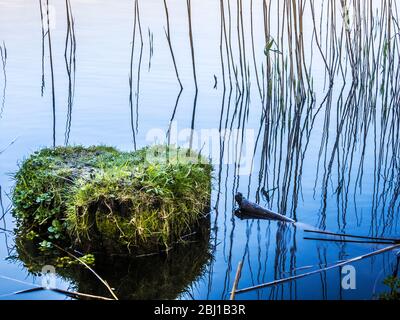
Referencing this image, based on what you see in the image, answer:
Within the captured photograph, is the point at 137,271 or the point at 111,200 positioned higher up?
the point at 111,200

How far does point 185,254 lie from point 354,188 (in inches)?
39.7

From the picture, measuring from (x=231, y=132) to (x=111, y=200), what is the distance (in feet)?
5.27

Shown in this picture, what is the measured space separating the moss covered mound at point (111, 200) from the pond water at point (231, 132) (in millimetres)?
84

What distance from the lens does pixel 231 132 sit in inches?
148

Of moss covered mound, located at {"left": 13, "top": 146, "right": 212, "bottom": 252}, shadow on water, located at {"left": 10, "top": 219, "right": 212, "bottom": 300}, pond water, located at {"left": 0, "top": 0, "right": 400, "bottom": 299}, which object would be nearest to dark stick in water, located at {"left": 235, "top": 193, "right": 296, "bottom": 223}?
pond water, located at {"left": 0, "top": 0, "right": 400, "bottom": 299}

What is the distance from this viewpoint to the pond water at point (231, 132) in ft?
6.87

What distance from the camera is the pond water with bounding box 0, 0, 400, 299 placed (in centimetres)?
209

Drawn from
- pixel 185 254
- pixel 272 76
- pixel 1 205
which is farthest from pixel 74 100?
pixel 185 254

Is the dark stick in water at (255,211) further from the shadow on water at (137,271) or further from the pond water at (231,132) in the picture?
the shadow on water at (137,271)

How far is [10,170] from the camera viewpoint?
2.74 meters

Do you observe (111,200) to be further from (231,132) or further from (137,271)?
(231,132)

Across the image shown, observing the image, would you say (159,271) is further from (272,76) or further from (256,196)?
(272,76)

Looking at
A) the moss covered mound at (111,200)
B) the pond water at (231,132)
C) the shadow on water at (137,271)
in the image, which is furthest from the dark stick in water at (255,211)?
the shadow on water at (137,271)

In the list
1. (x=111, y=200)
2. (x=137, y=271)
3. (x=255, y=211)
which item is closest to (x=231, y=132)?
(x=255, y=211)
